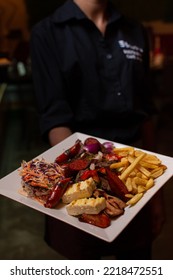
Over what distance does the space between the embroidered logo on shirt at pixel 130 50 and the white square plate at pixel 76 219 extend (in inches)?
16.0

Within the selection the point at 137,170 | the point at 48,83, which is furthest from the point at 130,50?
the point at 137,170

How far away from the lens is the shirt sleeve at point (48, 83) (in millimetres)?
990

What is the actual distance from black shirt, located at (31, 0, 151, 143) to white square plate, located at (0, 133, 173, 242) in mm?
238

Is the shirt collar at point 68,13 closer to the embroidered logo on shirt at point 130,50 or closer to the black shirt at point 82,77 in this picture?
the black shirt at point 82,77

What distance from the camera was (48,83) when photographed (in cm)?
101

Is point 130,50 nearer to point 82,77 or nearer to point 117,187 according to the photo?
point 82,77

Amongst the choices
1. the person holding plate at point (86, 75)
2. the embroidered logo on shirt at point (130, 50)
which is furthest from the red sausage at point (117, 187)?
the embroidered logo on shirt at point (130, 50)

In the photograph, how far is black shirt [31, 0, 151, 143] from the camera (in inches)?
39.6

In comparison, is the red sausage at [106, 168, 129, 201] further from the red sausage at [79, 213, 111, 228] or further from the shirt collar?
the shirt collar

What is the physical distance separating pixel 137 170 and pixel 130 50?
1.64ft

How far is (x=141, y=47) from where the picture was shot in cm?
115

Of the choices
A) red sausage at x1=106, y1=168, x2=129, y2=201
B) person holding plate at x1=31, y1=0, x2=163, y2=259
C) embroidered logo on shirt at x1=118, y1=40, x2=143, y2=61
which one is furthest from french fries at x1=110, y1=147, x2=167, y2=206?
embroidered logo on shirt at x1=118, y1=40, x2=143, y2=61

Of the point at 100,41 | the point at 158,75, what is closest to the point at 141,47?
the point at 100,41
